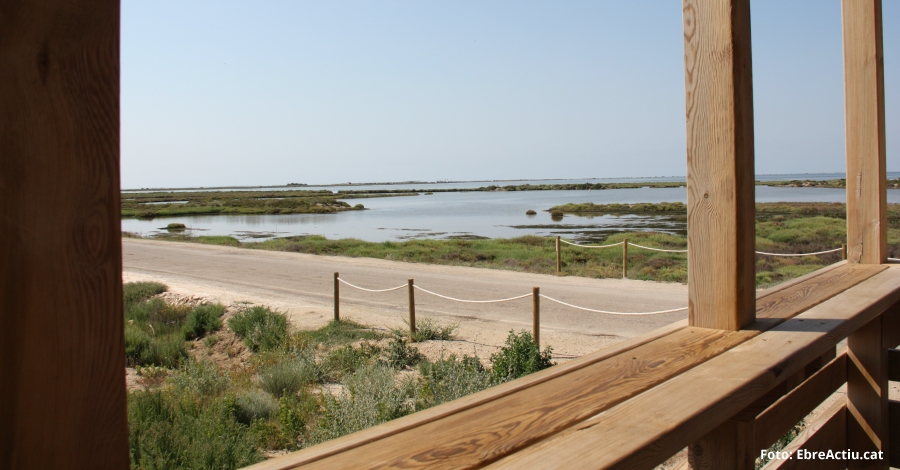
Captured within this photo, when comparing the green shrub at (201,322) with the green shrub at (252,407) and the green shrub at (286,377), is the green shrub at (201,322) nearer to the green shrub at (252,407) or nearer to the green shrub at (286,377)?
the green shrub at (286,377)

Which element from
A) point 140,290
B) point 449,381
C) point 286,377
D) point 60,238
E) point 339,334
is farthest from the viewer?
point 140,290

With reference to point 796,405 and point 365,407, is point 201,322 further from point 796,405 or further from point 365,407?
point 796,405

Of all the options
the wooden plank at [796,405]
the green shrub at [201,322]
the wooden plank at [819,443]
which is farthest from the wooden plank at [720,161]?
the green shrub at [201,322]

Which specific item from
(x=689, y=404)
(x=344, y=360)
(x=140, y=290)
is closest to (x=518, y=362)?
(x=344, y=360)

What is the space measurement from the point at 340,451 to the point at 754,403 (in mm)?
1391

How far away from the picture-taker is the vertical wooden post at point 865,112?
12.2 ft

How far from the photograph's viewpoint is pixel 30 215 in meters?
0.82

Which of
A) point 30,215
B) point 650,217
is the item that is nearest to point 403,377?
point 30,215

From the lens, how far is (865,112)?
3785mm

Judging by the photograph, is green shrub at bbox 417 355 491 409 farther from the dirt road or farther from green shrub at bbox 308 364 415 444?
the dirt road

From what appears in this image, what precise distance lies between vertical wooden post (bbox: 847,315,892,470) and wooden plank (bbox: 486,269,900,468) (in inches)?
33.7

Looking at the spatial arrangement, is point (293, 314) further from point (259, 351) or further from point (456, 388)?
point (456, 388)

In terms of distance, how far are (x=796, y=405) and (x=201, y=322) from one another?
1059 centimetres

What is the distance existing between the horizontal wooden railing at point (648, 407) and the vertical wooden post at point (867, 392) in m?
0.30
